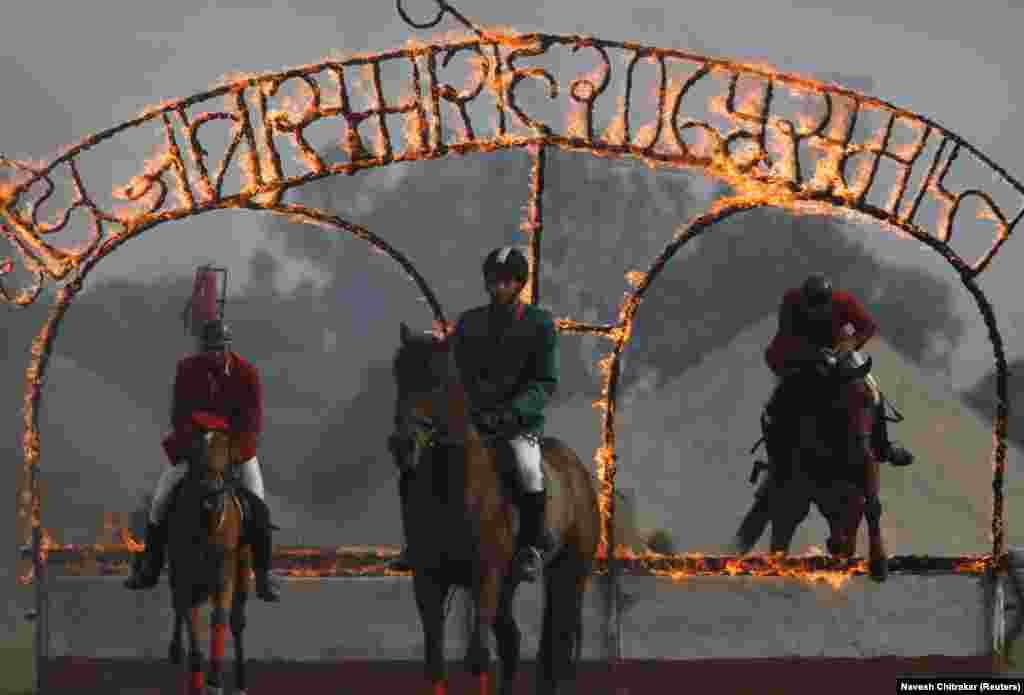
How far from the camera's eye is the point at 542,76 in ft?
42.5

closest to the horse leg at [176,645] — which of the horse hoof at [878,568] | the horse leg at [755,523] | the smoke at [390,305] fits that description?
the horse leg at [755,523]

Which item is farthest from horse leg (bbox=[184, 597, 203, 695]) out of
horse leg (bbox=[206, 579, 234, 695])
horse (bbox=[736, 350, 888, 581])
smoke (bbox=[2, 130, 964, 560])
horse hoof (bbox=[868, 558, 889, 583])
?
smoke (bbox=[2, 130, 964, 560])

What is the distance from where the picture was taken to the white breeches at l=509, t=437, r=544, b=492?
10875 mm

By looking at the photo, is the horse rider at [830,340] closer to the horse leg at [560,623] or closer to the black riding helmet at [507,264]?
the horse leg at [560,623]

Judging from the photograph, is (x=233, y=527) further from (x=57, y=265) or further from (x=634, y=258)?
(x=634, y=258)

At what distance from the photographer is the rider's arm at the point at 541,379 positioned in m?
→ 10.8

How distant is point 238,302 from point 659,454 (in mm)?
27375

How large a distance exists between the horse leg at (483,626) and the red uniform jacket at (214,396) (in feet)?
7.88

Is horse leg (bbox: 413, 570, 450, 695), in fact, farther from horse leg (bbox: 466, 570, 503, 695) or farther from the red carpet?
the red carpet

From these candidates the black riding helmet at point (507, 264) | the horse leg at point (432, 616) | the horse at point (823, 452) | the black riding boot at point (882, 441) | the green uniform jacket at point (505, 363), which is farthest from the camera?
the black riding boot at point (882, 441)

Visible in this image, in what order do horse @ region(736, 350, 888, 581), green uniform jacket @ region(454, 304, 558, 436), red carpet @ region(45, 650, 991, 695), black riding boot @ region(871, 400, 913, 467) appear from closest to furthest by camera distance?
green uniform jacket @ region(454, 304, 558, 436) → red carpet @ region(45, 650, 991, 695) → horse @ region(736, 350, 888, 581) → black riding boot @ region(871, 400, 913, 467)

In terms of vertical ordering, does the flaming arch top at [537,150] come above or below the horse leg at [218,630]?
above

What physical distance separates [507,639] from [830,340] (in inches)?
159

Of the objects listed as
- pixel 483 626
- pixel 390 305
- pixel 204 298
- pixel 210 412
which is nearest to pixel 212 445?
pixel 210 412
